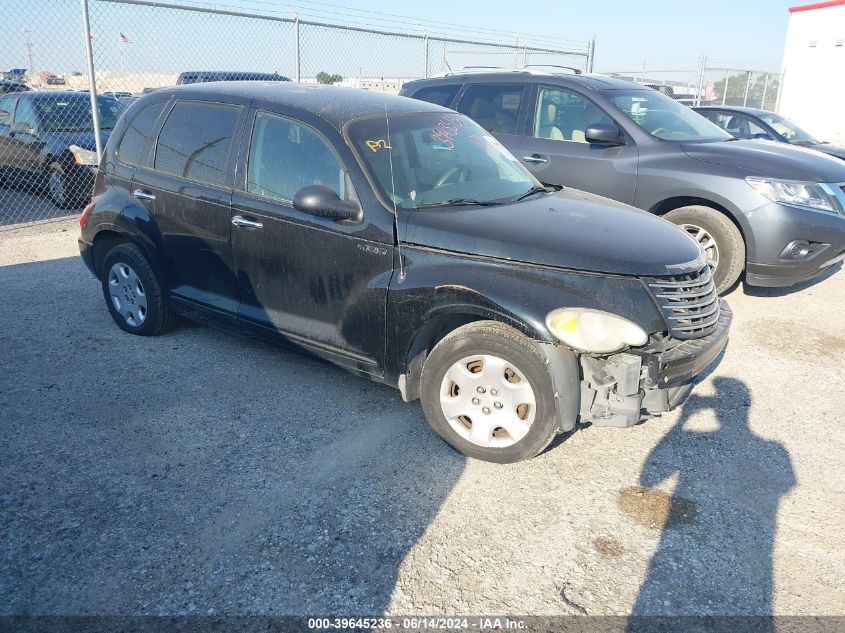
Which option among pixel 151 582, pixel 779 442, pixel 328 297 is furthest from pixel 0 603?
pixel 779 442

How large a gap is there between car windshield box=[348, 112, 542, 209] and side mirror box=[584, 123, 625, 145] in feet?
6.18

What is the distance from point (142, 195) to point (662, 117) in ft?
16.1

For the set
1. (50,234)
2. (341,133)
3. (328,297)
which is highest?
Answer: (341,133)

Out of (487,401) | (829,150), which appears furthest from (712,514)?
(829,150)

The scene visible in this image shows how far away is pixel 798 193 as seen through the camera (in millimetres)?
5738

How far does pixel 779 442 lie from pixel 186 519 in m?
3.20

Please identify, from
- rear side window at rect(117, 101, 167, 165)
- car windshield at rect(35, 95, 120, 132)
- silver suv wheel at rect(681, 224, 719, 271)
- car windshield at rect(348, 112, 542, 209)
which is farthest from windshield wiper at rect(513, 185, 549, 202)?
car windshield at rect(35, 95, 120, 132)

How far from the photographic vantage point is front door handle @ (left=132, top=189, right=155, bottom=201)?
4742mm

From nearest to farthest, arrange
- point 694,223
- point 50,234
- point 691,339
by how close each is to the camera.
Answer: point 691,339 < point 694,223 < point 50,234

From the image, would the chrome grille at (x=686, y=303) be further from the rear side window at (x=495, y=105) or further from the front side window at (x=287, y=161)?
the rear side window at (x=495, y=105)

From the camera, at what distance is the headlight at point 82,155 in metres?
9.20

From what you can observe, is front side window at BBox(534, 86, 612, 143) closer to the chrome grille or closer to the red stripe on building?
the chrome grille

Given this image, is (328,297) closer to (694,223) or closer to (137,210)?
(137,210)

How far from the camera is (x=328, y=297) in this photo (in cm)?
394
